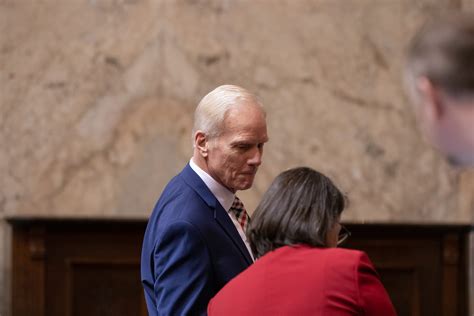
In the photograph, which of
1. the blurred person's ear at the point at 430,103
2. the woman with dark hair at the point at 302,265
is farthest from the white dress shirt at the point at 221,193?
the blurred person's ear at the point at 430,103

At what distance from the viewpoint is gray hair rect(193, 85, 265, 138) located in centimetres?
332

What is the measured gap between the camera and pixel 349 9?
610 cm

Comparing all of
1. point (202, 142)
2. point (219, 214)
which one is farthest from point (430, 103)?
point (202, 142)

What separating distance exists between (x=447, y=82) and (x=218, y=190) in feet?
5.59

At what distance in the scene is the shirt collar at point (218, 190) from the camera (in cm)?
328

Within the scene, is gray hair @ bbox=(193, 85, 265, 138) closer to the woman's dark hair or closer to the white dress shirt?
the white dress shirt

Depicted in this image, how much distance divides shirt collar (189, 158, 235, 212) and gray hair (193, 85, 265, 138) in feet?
0.43

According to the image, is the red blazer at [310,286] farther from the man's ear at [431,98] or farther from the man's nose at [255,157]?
the man's ear at [431,98]

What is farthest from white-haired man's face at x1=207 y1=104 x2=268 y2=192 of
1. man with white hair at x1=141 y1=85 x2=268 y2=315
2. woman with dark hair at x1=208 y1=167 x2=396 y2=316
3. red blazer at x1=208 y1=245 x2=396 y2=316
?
red blazer at x1=208 y1=245 x2=396 y2=316

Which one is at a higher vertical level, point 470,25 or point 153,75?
point 470,25

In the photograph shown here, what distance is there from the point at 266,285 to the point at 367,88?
137 inches

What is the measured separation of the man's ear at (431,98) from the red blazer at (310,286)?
1053 millimetres

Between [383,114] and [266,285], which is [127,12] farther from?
[266,285]

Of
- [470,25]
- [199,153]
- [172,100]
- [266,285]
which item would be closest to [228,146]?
[199,153]
